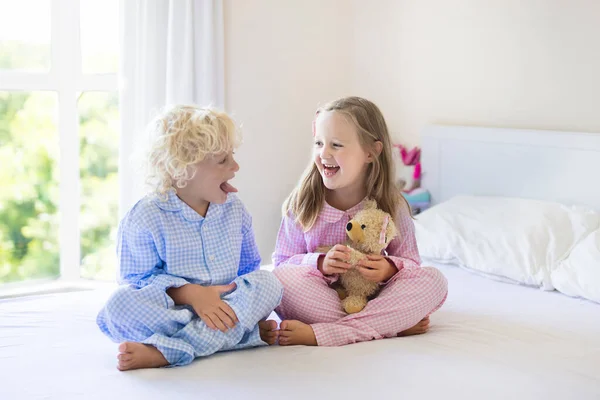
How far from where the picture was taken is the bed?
155 centimetres

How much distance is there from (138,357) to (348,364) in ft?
1.49

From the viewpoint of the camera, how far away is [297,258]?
212 cm

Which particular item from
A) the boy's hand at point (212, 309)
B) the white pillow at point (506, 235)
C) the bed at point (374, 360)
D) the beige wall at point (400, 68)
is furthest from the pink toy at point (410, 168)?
the boy's hand at point (212, 309)

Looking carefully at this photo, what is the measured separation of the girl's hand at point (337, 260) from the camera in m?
1.96

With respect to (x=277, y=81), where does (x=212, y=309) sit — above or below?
below

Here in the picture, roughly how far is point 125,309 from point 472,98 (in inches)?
70.7

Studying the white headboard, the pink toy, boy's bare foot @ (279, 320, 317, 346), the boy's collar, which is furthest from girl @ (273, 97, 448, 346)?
the pink toy

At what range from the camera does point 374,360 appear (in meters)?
1.72

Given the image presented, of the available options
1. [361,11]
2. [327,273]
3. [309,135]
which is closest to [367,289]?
[327,273]

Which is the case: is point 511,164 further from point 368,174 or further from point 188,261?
point 188,261

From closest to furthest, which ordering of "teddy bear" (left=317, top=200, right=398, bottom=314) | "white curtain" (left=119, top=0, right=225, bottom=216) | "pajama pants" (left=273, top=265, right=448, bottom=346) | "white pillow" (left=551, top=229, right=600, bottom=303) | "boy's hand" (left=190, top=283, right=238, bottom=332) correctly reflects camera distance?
"boy's hand" (left=190, top=283, right=238, bottom=332)
"pajama pants" (left=273, top=265, right=448, bottom=346)
"teddy bear" (left=317, top=200, right=398, bottom=314)
"white pillow" (left=551, top=229, right=600, bottom=303)
"white curtain" (left=119, top=0, right=225, bottom=216)

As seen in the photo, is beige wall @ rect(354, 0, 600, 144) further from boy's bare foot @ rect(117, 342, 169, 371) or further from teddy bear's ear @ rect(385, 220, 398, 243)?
boy's bare foot @ rect(117, 342, 169, 371)

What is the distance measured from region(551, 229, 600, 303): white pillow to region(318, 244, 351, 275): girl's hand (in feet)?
2.48

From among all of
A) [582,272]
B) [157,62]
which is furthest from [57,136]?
[582,272]
